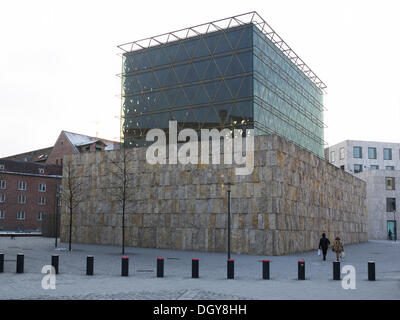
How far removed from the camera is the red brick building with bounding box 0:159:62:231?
228 feet

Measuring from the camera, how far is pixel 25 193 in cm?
7288

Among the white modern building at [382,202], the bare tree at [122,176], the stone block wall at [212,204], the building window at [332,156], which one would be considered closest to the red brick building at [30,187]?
the stone block wall at [212,204]

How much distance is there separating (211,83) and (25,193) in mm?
44545

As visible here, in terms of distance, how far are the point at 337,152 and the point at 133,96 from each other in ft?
185

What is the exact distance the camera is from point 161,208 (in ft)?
116

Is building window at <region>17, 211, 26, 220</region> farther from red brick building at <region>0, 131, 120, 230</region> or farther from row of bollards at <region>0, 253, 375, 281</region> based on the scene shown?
row of bollards at <region>0, 253, 375, 281</region>

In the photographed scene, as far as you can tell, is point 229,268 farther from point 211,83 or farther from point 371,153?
point 371,153

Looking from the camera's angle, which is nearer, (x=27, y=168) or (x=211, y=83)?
(x=211, y=83)

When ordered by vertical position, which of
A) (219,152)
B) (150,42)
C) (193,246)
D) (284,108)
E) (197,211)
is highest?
(150,42)

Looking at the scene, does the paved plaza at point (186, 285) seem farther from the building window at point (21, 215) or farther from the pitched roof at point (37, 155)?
the pitched roof at point (37, 155)

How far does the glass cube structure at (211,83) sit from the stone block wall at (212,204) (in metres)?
7.45

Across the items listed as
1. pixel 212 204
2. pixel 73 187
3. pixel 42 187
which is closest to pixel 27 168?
pixel 42 187
